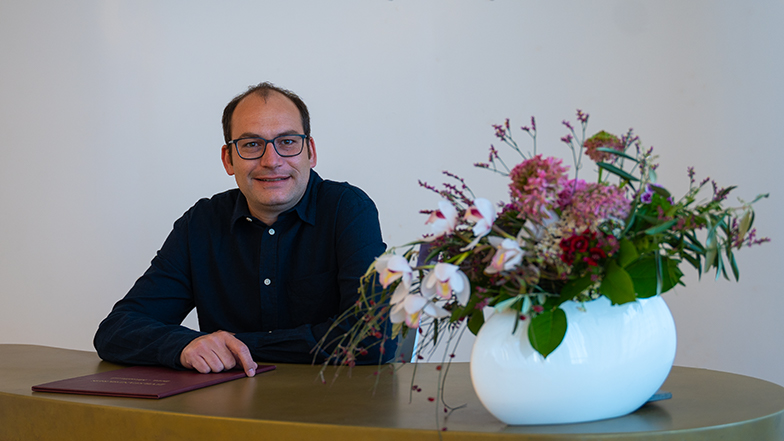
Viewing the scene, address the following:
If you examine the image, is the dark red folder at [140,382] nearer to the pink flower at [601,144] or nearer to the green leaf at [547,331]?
the green leaf at [547,331]

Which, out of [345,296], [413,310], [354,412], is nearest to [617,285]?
[413,310]

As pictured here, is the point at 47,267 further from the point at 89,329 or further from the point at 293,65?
the point at 293,65

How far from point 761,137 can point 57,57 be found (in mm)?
3392

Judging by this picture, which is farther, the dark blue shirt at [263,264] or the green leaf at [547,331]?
the dark blue shirt at [263,264]

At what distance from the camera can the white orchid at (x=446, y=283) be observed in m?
0.86

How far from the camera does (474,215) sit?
0.88 m

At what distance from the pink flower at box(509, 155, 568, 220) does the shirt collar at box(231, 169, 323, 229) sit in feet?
4.39

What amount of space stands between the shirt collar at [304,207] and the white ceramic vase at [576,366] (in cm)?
132

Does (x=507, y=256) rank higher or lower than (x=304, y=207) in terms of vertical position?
lower

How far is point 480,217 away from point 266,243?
4.54ft

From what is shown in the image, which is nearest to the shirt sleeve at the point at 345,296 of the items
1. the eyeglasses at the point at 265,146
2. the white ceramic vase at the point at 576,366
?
the eyeglasses at the point at 265,146

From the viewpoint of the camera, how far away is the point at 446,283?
34.5 inches

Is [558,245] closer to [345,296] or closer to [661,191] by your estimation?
[661,191]

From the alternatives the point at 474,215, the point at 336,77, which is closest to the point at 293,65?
the point at 336,77
